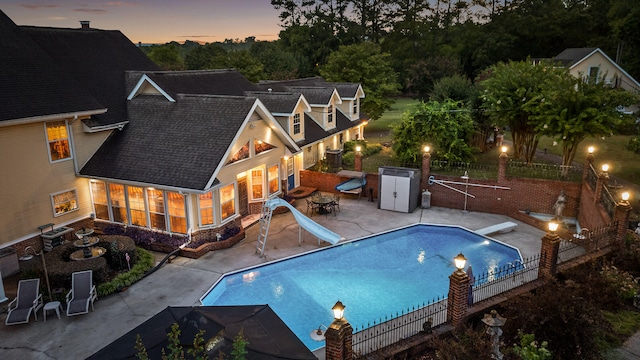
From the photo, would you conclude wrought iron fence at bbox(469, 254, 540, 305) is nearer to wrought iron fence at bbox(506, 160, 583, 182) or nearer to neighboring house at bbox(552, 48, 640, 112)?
wrought iron fence at bbox(506, 160, 583, 182)

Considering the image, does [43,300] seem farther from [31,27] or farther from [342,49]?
[342,49]

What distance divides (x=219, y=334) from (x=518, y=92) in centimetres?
2240

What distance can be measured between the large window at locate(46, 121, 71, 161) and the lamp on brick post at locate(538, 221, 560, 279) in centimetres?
1858

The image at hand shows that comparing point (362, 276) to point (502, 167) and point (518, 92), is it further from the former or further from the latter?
point (518, 92)

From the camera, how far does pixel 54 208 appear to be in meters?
17.5

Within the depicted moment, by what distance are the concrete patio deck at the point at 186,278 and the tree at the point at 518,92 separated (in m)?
6.92

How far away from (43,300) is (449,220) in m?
17.1

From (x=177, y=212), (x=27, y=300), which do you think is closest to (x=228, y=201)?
(x=177, y=212)

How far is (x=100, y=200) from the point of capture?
19.1 m

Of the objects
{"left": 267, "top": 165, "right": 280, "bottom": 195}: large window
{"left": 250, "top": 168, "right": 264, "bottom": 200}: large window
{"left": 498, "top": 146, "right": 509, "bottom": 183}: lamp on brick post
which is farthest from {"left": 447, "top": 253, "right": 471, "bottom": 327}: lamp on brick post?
{"left": 267, "top": 165, "right": 280, "bottom": 195}: large window

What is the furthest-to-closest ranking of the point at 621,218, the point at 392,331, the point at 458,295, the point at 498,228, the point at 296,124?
the point at 296,124 → the point at 498,228 → the point at 621,218 → the point at 392,331 → the point at 458,295

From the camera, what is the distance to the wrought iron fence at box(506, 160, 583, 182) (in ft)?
70.0

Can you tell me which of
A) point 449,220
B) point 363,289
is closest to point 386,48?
point 449,220

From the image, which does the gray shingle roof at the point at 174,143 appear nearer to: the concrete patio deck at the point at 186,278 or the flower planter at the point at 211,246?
the flower planter at the point at 211,246
